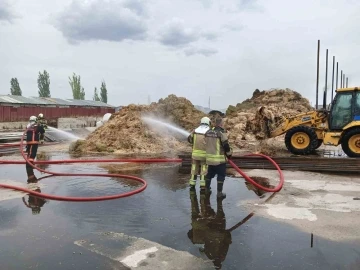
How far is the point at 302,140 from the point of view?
12555 mm

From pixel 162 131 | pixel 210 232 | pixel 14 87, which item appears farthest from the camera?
pixel 14 87

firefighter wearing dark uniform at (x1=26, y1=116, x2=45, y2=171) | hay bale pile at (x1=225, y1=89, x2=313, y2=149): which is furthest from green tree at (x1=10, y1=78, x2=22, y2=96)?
firefighter wearing dark uniform at (x1=26, y1=116, x2=45, y2=171)

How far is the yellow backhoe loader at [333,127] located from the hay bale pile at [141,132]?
5496 mm

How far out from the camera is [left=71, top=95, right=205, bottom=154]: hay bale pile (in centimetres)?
1562

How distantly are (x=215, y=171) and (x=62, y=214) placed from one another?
313 cm

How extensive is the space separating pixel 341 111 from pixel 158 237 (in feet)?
30.0

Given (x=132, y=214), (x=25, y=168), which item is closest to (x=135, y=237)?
(x=132, y=214)

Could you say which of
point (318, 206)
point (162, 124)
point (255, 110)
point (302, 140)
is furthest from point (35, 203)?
point (255, 110)

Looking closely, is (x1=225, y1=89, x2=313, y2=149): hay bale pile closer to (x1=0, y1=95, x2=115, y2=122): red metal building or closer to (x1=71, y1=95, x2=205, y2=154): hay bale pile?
(x1=71, y1=95, x2=205, y2=154): hay bale pile

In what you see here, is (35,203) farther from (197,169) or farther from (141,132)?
(141,132)

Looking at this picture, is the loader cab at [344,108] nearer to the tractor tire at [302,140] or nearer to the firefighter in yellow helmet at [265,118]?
the tractor tire at [302,140]

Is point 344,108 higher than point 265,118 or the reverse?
higher

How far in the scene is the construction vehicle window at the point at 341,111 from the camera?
37.6ft

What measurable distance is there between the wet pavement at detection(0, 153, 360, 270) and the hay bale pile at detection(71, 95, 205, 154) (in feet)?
27.0
